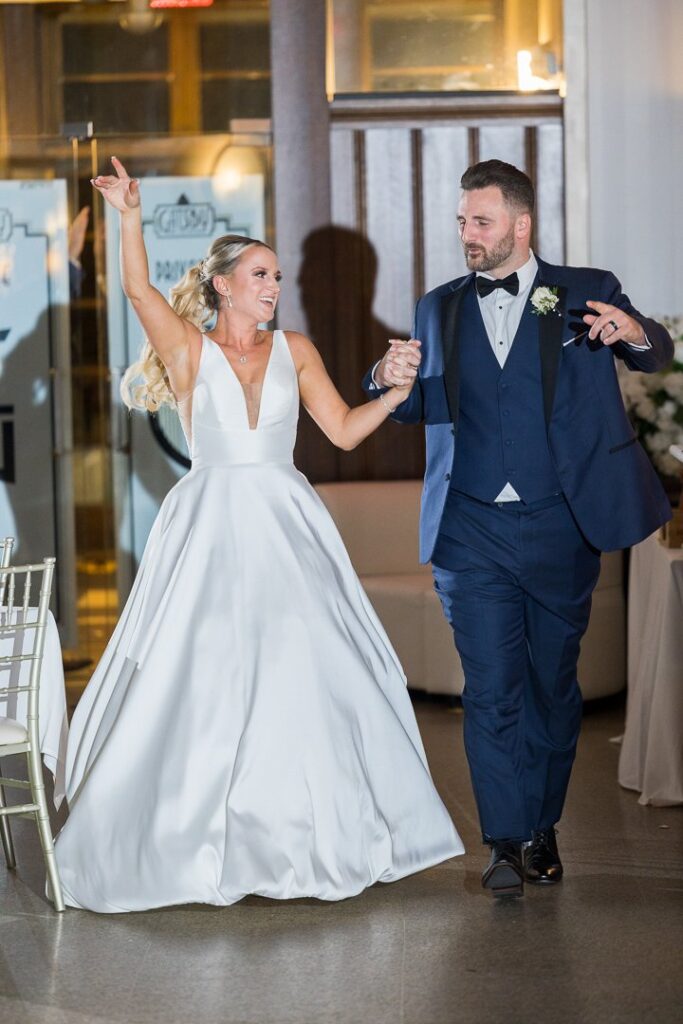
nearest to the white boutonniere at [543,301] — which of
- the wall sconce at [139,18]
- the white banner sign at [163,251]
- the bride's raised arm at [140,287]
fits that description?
the bride's raised arm at [140,287]

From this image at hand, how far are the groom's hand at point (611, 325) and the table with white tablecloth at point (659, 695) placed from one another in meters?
1.21

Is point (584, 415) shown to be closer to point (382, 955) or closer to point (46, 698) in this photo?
point (382, 955)

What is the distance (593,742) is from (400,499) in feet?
5.27

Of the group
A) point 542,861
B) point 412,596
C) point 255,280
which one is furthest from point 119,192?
point 412,596

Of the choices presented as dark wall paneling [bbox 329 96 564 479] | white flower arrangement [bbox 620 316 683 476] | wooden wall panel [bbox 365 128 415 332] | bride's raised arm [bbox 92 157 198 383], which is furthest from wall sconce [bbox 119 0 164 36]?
bride's raised arm [bbox 92 157 198 383]

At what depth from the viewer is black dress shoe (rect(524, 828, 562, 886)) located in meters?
4.04

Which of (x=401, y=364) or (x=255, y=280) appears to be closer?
(x=401, y=364)

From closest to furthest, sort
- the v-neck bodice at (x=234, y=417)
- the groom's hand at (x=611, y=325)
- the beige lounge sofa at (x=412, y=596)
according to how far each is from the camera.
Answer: the groom's hand at (x=611, y=325), the v-neck bodice at (x=234, y=417), the beige lounge sofa at (x=412, y=596)

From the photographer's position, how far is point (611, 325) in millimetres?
3713

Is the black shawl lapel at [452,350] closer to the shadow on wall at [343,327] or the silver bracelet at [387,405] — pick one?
the silver bracelet at [387,405]

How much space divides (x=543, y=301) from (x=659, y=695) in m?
1.62

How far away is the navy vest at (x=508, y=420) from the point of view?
3838 millimetres

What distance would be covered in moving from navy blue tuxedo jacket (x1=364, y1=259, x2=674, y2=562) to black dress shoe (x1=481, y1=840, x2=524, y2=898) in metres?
0.82

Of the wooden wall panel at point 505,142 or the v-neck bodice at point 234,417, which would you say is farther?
the wooden wall panel at point 505,142
